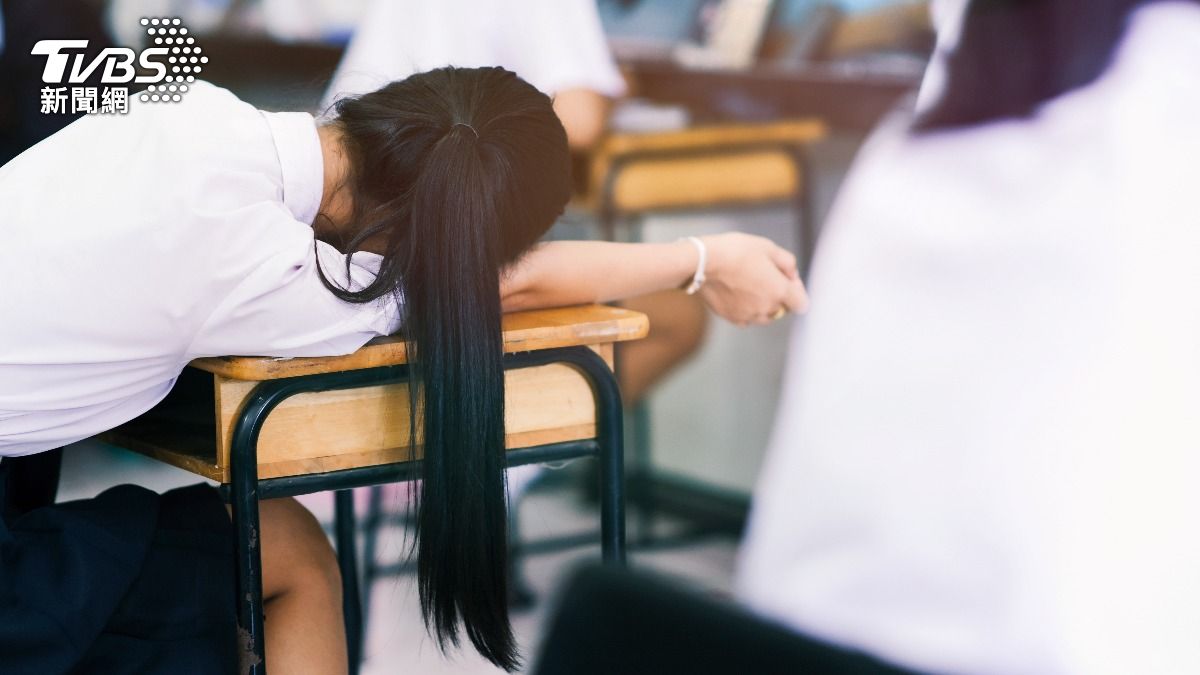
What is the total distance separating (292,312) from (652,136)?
1474mm

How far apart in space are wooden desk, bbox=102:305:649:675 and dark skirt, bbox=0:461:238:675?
5 cm

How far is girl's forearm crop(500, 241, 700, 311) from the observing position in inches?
51.5

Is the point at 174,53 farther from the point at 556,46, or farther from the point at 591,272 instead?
the point at 591,272

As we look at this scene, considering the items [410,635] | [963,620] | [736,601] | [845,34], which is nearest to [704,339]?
[845,34]

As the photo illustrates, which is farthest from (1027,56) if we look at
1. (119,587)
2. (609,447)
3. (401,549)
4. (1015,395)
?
(401,549)

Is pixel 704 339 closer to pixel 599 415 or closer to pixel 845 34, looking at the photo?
pixel 845 34

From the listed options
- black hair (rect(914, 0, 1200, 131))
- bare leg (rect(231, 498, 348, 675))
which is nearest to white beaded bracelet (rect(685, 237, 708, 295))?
bare leg (rect(231, 498, 348, 675))

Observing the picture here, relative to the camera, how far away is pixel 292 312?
109 centimetres

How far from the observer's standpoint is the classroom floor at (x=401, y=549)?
2.00 m

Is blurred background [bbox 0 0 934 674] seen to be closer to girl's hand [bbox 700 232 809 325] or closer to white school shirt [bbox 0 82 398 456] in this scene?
girl's hand [bbox 700 232 809 325]

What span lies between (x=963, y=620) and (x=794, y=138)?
175 centimetres

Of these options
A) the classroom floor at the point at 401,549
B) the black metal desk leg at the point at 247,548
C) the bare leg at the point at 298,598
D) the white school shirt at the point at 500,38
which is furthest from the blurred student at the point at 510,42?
the black metal desk leg at the point at 247,548

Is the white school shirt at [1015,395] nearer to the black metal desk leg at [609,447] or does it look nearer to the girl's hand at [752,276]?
the black metal desk leg at [609,447]

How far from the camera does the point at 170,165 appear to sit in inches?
41.4
